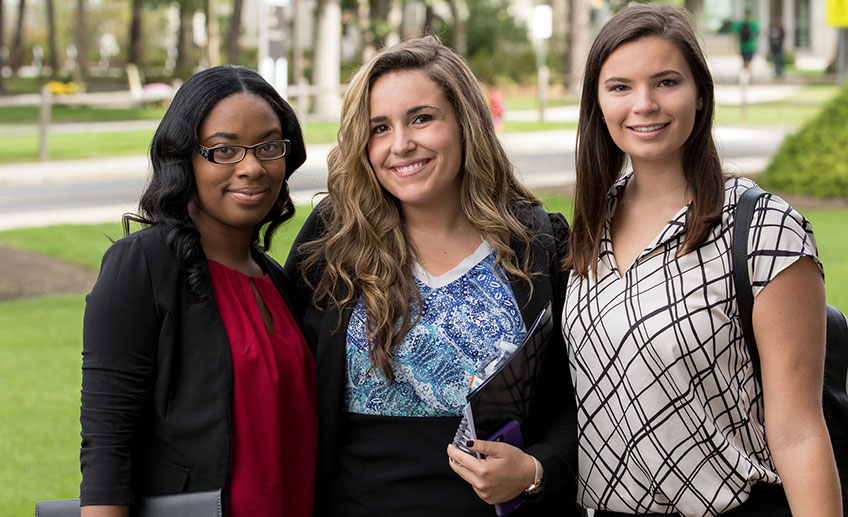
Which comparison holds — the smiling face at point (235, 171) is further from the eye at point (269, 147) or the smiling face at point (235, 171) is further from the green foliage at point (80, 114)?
the green foliage at point (80, 114)

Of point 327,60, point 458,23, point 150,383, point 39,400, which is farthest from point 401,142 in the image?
point 458,23

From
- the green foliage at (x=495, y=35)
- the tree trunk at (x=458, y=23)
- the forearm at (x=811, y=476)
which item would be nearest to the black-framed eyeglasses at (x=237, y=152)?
the forearm at (x=811, y=476)

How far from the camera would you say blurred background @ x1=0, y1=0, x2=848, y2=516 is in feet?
23.0

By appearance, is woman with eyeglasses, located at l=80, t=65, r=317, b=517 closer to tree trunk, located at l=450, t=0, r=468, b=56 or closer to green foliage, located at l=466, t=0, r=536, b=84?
tree trunk, located at l=450, t=0, r=468, b=56

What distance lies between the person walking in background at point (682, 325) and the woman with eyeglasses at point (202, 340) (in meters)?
0.76

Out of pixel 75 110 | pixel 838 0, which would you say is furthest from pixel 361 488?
pixel 75 110

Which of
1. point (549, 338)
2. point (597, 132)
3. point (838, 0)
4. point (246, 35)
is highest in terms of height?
point (246, 35)

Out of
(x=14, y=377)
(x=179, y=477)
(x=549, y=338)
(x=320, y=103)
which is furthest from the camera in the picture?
(x=320, y=103)

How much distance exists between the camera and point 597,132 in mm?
2732

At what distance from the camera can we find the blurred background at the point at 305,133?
7.01 metres

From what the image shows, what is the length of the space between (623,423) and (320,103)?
25762 mm

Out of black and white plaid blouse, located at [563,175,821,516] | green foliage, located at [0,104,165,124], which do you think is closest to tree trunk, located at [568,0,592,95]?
green foliage, located at [0,104,165,124]

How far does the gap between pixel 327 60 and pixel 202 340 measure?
2635cm

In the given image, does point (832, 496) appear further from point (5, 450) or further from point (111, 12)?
point (111, 12)
